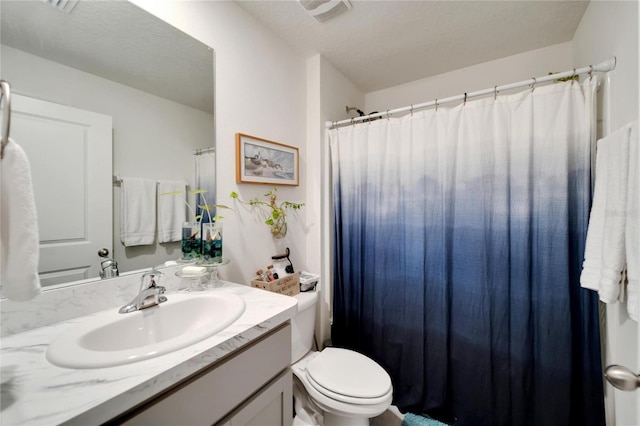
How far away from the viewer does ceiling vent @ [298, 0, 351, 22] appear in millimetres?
1339

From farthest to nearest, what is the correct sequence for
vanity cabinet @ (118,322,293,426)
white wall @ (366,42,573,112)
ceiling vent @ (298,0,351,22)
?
white wall @ (366,42,573,112) < ceiling vent @ (298,0,351,22) < vanity cabinet @ (118,322,293,426)

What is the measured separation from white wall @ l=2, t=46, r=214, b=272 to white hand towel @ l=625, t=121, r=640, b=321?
1.64 meters

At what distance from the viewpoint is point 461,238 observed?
1.45 metres

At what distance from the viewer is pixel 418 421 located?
1472 millimetres

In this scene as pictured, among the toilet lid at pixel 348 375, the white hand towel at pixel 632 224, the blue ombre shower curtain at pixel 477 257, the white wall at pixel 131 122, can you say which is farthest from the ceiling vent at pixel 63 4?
the white hand towel at pixel 632 224

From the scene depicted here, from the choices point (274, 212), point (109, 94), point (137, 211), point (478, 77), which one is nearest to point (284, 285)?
point (274, 212)

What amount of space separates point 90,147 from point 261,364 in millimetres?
990

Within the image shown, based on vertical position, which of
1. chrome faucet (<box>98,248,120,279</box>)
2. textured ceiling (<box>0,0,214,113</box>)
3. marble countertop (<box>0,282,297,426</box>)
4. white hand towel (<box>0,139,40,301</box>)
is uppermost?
textured ceiling (<box>0,0,214,113</box>)

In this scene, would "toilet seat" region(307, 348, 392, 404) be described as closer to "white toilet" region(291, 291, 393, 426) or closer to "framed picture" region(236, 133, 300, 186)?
"white toilet" region(291, 291, 393, 426)

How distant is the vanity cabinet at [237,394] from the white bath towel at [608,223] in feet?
3.77

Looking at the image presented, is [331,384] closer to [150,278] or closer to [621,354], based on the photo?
[150,278]

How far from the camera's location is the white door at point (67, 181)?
31.7 inches

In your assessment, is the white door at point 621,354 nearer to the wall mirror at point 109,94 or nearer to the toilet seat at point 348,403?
the toilet seat at point 348,403

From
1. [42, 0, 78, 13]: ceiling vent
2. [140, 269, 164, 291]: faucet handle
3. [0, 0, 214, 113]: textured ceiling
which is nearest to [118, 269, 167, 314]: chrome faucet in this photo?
[140, 269, 164, 291]: faucet handle
